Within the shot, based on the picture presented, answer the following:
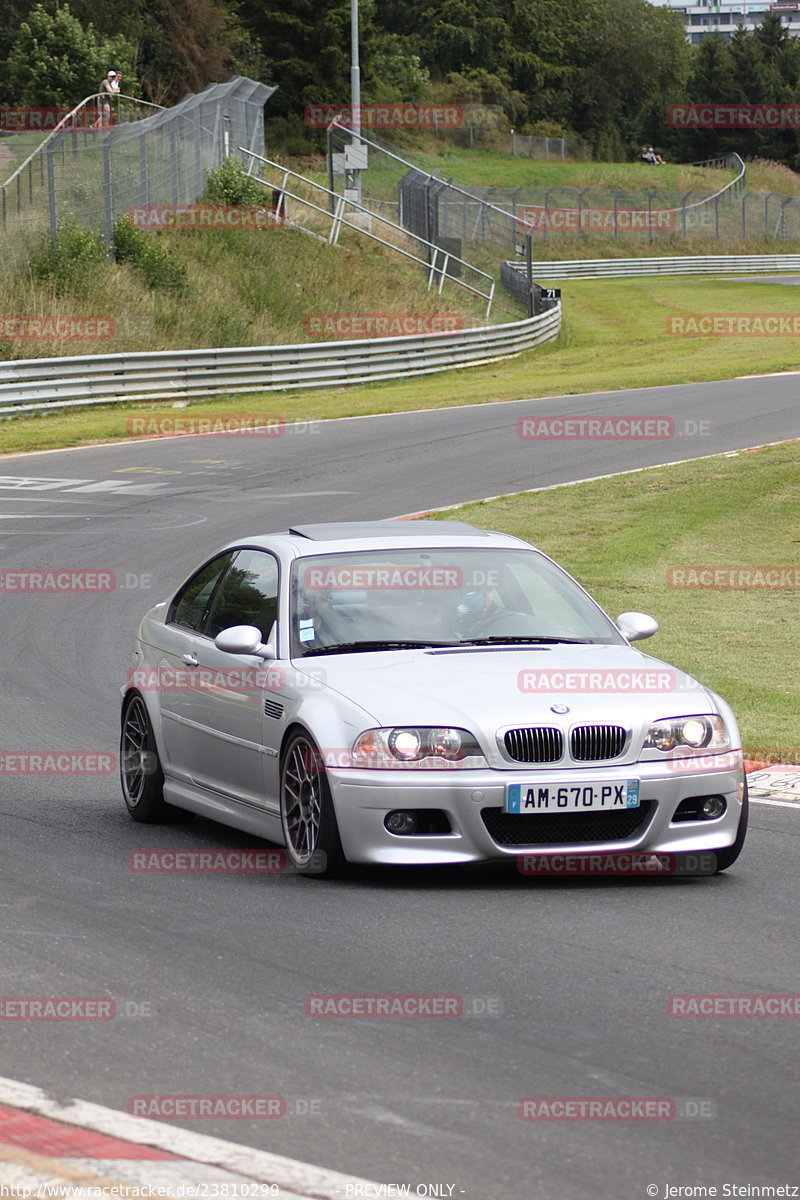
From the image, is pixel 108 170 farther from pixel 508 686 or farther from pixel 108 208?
pixel 508 686

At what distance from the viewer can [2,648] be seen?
46.7 feet

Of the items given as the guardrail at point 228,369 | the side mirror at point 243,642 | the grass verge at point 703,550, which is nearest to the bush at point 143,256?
the guardrail at point 228,369

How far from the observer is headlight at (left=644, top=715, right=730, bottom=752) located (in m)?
7.40

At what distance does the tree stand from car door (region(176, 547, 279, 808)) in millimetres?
52035

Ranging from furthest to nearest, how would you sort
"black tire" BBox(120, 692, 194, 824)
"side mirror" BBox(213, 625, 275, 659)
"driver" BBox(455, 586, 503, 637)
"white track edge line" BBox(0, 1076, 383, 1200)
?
1. "black tire" BBox(120, 692, 194, 824)
2. "driver" BBox(455, 586, 503, 637)
3. "side mirror" BBox(213, 625, 275, 659)
4. "white track edge line" BBox(0, 1076, 383, 1200)

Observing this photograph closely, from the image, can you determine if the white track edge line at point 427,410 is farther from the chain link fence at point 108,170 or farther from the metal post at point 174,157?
the metal post at point 174,157

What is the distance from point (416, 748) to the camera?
23.7ft

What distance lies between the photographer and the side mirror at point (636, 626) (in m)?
8.45

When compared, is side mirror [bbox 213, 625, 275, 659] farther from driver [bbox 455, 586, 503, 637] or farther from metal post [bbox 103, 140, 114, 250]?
metal post [bbox 103, 140, 114, 250]

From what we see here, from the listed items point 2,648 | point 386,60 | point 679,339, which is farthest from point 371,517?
point 386,60

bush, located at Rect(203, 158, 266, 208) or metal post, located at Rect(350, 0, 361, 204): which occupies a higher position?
metal post, located at Rect(350, 0, 361, 204)

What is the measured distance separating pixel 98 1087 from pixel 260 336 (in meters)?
34.7

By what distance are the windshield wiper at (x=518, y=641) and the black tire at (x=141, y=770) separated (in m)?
1.85

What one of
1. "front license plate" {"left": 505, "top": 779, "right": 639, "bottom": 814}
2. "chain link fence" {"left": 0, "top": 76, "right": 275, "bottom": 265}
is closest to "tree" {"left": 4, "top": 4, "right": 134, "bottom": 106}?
"chain link fence" {"left": 0, "top": 76, "right": 275, "bottom": 265}
